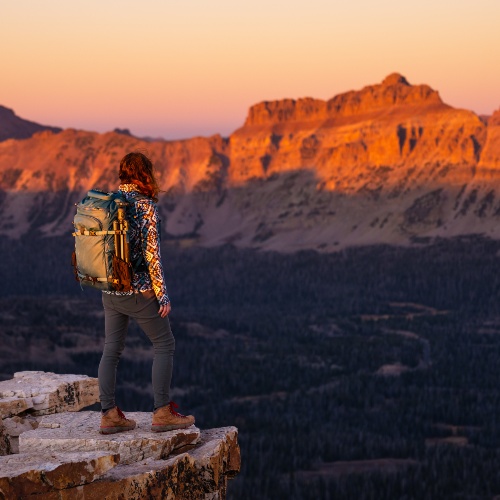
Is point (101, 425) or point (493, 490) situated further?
point (493, 490)

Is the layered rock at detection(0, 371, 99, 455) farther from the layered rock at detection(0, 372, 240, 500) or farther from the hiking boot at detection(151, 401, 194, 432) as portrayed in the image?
the hiking boot at detection(151, 401, 194, 432)

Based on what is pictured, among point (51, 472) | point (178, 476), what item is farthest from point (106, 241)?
point (178, 476)

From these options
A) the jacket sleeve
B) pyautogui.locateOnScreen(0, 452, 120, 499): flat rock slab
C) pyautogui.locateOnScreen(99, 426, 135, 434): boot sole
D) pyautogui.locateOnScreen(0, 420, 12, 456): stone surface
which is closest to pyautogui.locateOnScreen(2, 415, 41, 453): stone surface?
pyautogui.locateOnScreen(0, 420, 12, 456): stone surface

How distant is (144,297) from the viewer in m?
14.7

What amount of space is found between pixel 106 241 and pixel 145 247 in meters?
0.61

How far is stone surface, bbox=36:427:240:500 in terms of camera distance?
44.0 feet

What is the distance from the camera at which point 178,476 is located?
14.4m

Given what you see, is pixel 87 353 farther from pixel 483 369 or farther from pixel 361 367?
pixel 483 369

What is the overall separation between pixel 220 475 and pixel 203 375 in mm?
164202

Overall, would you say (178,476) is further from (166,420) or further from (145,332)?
(145,332)

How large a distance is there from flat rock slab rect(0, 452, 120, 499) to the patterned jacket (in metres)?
2.42

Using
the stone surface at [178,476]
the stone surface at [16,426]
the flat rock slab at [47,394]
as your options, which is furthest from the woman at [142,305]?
the flat rock slab at [47,394]

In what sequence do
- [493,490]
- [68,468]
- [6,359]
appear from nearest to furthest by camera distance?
[68,468], [493,490], [6,359]

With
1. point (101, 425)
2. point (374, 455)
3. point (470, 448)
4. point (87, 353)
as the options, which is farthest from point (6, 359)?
point (101, 425)
